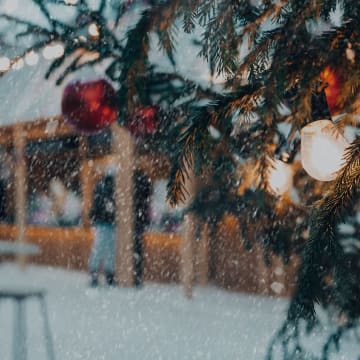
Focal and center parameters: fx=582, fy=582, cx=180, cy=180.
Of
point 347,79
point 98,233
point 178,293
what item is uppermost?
point 347,79

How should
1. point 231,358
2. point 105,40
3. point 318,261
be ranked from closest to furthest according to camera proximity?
point 318,261
point 105,40
point 231,358

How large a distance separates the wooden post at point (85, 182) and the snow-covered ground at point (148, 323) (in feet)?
2.89

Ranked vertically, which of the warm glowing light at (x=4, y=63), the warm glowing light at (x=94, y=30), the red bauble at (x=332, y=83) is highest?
the warm glowing light at (x=94, y=30)

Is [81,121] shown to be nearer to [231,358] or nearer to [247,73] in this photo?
[247,73]

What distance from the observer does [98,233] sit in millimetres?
5262

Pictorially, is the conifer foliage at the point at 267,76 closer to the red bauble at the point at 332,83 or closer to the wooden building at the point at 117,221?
the red bauble at the point at 332,83

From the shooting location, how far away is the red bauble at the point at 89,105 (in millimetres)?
1939

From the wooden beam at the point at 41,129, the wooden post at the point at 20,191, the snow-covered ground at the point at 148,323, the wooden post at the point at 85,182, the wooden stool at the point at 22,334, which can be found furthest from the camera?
the wooden post at the point at 20,191

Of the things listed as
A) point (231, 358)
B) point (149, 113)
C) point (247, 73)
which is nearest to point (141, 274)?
point (231, 358)

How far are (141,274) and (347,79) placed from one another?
436 cm

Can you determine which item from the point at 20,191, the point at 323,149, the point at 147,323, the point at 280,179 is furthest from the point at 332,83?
the point at 20,191

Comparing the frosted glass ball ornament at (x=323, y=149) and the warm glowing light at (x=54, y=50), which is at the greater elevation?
the warm glowing light at (x=54, y=50)

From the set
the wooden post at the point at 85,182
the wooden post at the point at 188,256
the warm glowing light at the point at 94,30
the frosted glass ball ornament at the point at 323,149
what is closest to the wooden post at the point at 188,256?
the wooden post at the point at 188,256

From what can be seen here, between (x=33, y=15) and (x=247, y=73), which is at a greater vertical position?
(x=33, y=15)
